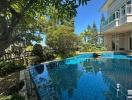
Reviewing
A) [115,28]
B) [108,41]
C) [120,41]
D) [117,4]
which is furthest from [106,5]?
[115,28]

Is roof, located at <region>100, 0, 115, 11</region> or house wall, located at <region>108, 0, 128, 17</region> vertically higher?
roof, located at <region>100, 0, 115, 11</region>

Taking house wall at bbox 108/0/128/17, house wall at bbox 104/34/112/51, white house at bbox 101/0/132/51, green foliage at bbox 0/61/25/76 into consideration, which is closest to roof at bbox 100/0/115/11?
white house at bbox 101/0/132/51

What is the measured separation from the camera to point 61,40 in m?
29.4

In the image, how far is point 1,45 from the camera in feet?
13.6

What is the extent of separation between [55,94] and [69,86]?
2.33 metres

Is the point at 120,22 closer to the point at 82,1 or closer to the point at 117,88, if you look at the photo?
the point at 117,88

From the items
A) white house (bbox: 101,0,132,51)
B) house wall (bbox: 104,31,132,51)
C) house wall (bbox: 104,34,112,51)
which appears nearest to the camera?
white house (bbox: 101,0,132,51)

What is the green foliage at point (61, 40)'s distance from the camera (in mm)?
28620

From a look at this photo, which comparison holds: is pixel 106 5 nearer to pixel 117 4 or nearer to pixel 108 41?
pixel 108 41

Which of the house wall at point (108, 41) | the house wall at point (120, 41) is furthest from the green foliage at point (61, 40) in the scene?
the house wall at point (108, 41)

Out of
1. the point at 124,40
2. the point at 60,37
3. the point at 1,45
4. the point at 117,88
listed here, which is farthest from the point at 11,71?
the point at 124,40

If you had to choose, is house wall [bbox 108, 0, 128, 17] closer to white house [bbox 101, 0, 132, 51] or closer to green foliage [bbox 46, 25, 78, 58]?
white house [bbox 101, 0, 132, 51]

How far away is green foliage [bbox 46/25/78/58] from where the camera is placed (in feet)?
93.9

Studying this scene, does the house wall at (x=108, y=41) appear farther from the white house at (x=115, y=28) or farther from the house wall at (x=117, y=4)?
the house wall at (x=117, y=4)
